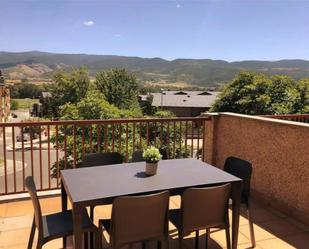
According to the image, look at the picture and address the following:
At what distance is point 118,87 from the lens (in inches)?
1235

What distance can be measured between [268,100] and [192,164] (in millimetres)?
11614

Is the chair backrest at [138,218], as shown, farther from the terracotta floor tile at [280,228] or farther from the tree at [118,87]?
the tree at [118,87]

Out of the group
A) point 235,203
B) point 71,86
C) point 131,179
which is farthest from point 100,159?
point 71,86

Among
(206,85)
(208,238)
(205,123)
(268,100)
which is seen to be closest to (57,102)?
(268,100)

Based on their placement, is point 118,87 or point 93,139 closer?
point 93,139

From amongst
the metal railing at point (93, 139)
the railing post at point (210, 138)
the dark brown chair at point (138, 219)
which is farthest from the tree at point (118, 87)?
the dark brown chair at point (138, 219)

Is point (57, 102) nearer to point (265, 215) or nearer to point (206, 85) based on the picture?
point (265, 215)

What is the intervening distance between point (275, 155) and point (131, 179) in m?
2.12

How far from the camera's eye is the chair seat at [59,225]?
92.7 inches

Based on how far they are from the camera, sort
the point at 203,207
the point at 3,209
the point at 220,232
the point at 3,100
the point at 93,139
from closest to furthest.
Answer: the point at 203,207
the point at 220,232
the point at 3,209
the point at 93,139
the point at 3,100

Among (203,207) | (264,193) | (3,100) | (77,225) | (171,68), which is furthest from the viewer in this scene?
(171,68)

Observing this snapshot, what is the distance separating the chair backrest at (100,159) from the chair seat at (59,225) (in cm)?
67

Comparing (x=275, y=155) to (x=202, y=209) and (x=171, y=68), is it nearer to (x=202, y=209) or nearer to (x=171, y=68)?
(x=202, y=209)

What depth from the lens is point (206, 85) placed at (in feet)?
298
